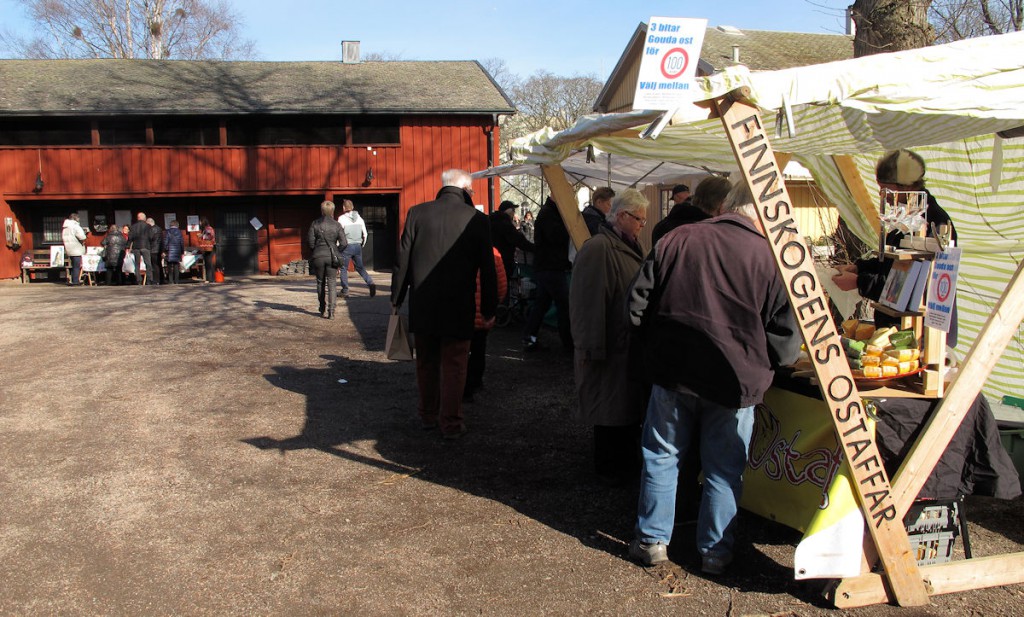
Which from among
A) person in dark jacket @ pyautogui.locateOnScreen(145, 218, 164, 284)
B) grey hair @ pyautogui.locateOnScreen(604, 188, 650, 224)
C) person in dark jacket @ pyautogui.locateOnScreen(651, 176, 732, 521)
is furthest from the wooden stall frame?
person in dark jacket @ pyautogui.locateOnScreen(145, 218, 164, 284)

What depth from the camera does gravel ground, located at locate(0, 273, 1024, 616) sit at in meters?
3.50

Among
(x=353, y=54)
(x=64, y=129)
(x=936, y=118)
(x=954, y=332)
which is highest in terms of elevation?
(x=353, y=54)

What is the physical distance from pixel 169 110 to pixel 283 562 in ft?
71.3

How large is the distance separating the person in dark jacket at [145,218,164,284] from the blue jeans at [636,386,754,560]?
18289 mm

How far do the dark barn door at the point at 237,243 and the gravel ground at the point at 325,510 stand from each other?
54.1 feet

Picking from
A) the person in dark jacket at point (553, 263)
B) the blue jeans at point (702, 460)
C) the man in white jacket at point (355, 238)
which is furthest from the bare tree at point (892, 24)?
the man in white jacket at point (355, 238)

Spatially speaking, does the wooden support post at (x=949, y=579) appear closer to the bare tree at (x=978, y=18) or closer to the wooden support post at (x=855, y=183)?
the wooden support post at (x=855, y=183)

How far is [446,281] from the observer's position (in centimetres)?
561

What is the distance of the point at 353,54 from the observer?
93.0ft

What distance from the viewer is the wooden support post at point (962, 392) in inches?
133

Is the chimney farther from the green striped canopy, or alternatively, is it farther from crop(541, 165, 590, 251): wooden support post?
crop(541, 165, 590, 251): wooden support post

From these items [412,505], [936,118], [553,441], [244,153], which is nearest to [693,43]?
[936,118]

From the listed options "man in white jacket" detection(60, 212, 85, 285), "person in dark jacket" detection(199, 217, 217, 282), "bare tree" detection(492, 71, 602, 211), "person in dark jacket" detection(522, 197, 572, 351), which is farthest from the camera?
"bare tree" detection(492, 71, 602, 211)

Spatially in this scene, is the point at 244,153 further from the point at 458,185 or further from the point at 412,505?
the point at 412,505
